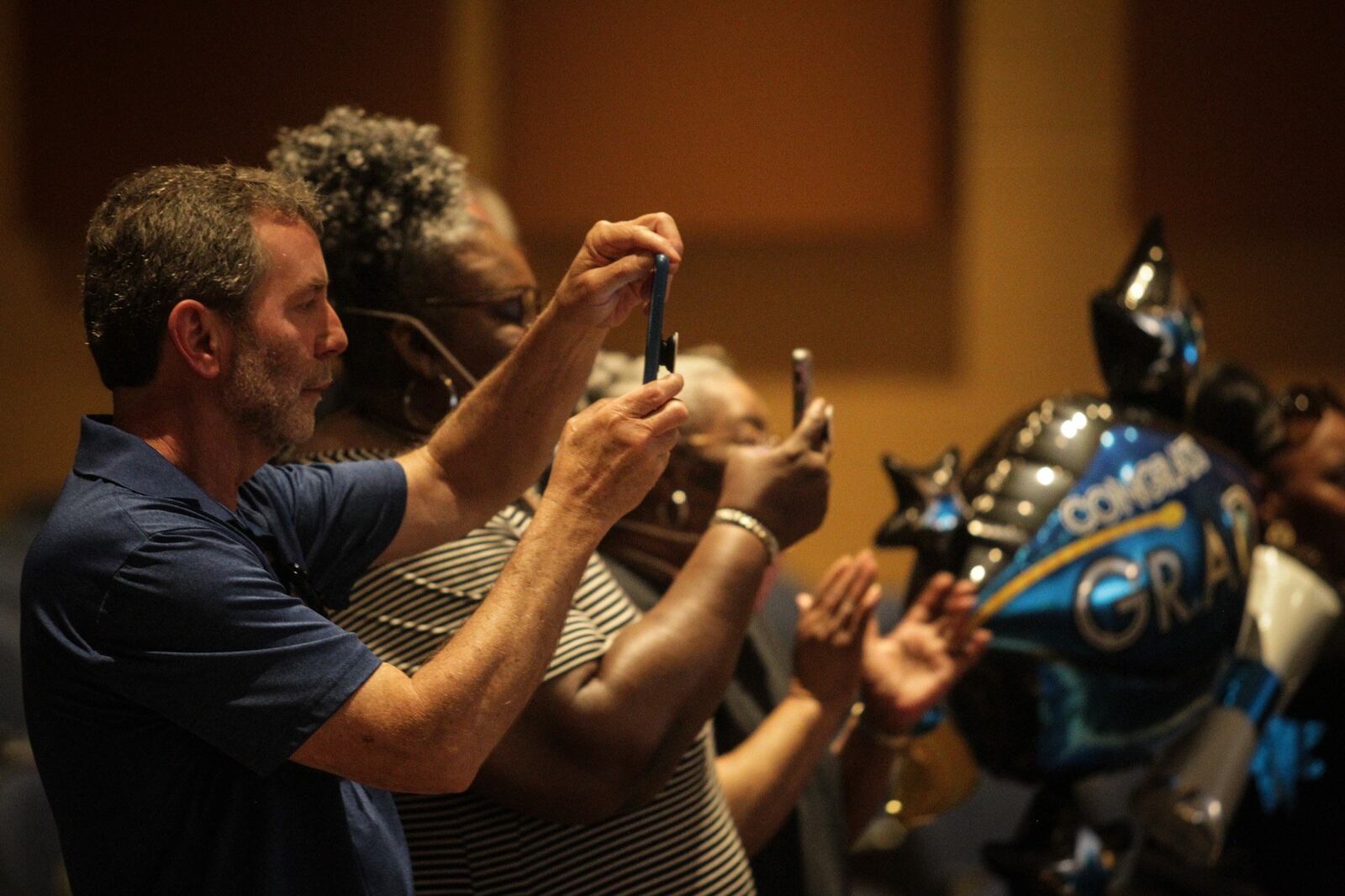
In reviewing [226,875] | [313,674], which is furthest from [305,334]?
[226,875]

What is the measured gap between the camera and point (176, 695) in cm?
96

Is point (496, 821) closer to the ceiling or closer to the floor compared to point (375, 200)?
closer to the floor

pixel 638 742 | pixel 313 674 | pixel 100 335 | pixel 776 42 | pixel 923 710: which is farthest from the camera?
pixel 776 42

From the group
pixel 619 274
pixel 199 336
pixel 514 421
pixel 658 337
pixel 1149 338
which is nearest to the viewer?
pixel 199 336

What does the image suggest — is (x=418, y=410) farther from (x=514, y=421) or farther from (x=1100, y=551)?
(x=1100, y=551)

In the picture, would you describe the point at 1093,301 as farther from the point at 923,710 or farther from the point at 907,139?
the point at 907,139

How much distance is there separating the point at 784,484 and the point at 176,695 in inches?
27.3

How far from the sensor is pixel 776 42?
3465 millimetres

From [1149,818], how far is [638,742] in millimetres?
867

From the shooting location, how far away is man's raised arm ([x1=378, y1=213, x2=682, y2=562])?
1326 millimetres

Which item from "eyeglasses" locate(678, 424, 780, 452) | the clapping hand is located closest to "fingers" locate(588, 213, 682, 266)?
"eyeglasses" locate(678, 424, 780, 452)

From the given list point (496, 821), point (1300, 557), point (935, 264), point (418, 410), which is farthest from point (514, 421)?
point (935, 264)

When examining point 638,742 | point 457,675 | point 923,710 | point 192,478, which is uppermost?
point 192,478

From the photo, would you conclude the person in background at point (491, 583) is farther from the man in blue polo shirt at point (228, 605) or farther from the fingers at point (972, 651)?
the fingers at point (972, 651)
